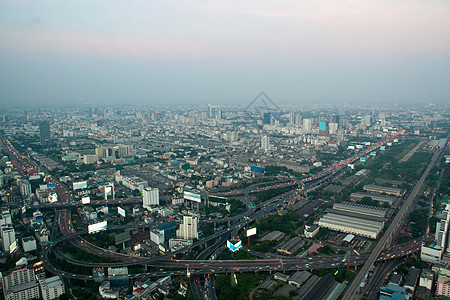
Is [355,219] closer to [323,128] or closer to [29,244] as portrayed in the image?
[29,244]

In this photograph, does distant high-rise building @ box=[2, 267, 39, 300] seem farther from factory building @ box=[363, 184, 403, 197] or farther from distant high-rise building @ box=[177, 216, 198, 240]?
factory building @ box=[363, 184, 403, 197]

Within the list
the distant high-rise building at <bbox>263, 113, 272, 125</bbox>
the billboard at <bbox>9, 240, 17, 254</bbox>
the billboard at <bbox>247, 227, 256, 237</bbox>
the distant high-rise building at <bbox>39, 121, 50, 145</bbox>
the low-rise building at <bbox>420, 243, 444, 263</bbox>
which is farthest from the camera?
the distant high-rise building at <bbox>263, 113, 272, 125</bbox>

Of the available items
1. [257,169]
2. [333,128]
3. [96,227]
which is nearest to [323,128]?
[333,128]

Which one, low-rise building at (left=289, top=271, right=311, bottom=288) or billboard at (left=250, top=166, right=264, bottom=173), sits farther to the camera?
billboard at (left=250, top=166, right=264, bottom=173)

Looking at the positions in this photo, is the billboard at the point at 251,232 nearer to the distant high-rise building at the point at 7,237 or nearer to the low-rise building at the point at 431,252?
the low-rise building at the point at 431,252

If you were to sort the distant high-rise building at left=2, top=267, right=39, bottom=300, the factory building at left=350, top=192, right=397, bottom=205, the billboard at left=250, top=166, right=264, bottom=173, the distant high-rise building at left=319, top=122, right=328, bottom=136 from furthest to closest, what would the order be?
the distant high-rise building at left=319, top=122, right=328, bottom=136
the billboard at left=250, top=166, right=264, bottom=173
the factory building at left=350, top=192, right=397, bottom=205
the distant high-rise building at left=2, top=267, right=39, bottom=300

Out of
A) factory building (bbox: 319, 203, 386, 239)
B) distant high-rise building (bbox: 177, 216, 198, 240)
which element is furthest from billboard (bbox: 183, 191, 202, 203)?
factory building (bbox: 319, 203, 386, 239)

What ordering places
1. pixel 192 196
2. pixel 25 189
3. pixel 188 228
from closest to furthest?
pixel 188 228 < pixel 192 196 < pixel 25 189

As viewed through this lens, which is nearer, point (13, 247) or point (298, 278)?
point (298, 278)

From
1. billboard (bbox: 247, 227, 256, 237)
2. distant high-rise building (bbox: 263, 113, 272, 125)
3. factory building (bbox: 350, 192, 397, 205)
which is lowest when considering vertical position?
factory building (bbox: 350, 192, 397, 205)

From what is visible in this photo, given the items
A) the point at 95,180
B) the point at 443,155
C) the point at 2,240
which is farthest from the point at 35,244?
the point at 443,155
